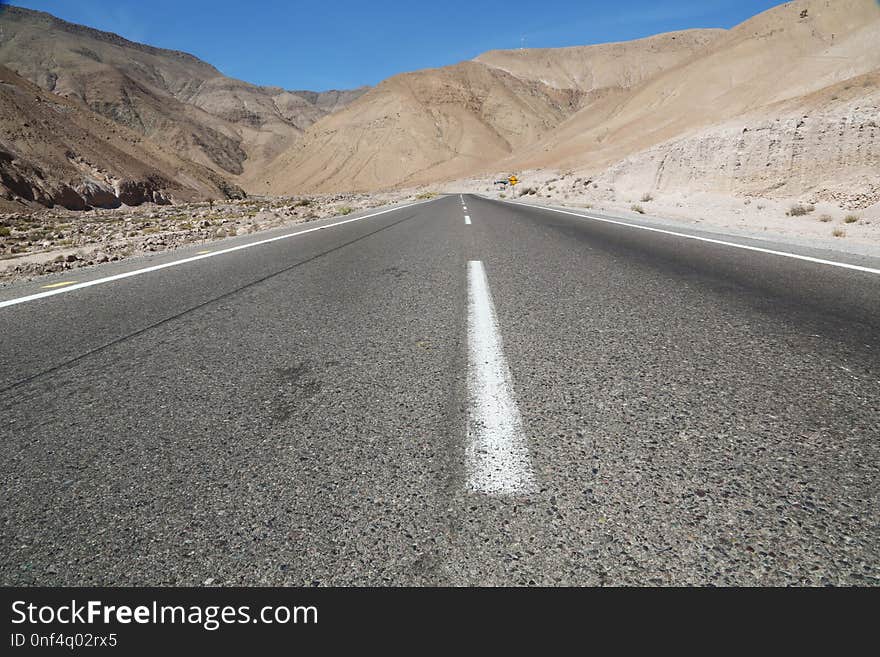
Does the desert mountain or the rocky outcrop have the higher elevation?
the desert mountain

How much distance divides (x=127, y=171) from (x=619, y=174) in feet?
121

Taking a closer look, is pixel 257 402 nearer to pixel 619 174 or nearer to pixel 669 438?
pixel 669 438

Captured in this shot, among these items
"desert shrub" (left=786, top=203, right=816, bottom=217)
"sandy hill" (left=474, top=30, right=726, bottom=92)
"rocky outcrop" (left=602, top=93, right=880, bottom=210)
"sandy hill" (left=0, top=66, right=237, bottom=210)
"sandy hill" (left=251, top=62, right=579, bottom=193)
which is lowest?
"desert shrub" (left=786, top=203, right=816, bottom=217)

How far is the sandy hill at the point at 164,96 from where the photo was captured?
9462cm

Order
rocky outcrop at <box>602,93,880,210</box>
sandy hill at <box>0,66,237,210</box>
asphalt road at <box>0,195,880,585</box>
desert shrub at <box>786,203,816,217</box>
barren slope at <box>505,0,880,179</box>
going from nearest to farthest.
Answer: asphalt road at <box>0,195,880,585</box> < desert shrub at <box>786,203,816,217</box> < rocky outcrop at <box>602,93,880,210</box> < sandy hill at <box>0,66,237,210</box> < barren slope at <box>505,0,880,179</box>

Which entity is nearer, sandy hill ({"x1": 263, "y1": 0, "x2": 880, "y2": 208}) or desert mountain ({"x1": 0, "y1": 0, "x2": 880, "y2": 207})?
sandy hill ({"x1": 263, "y1": 0, "x2": 880, "y2": 208})

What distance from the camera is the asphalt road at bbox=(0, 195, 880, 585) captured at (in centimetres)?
120

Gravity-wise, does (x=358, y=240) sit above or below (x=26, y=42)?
below

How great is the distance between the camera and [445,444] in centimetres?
167

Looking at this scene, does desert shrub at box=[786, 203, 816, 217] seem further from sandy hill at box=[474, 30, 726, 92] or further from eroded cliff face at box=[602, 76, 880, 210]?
sandy hill at box=[474, 30, 726, 92]

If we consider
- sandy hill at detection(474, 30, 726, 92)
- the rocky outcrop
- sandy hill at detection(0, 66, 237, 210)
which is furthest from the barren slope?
sandy hill at detection(474, 30, 726, 92)

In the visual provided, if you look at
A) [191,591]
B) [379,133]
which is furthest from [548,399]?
[379,133]

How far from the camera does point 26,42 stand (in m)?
108

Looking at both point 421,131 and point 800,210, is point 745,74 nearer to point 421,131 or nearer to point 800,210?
point 800,210
